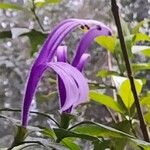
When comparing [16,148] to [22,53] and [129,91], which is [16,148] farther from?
[22,53]

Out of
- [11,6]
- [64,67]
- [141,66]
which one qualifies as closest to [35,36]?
[11,6]

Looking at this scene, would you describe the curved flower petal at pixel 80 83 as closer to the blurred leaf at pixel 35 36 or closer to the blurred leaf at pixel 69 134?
the blurred leaf at pixel 69 134

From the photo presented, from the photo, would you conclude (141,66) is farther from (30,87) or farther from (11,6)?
(30,87)

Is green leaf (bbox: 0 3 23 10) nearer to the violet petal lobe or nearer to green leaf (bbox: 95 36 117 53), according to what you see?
green leaf (bbox: 95 36 117 53)

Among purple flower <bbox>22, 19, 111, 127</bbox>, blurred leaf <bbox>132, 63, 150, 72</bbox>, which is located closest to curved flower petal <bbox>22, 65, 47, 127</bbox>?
purple flower <bbox>22, 19, 111, 127</bbox>

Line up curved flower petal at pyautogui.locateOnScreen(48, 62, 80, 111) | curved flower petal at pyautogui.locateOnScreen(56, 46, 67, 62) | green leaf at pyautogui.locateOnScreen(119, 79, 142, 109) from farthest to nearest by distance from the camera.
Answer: green leaf at pyautogui.locateOnScreen(119, 79, 142, 109)
curved flower petal at pyautogui.locateOnScreen(56, 46, 67, 62)
curved flower petal at pyautogui.locateOnScreen(48, 62, 80, 111)

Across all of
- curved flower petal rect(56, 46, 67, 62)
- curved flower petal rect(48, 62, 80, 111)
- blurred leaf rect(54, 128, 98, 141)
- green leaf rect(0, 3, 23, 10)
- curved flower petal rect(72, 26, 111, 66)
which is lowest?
blurred leaf rect(54, 128, 98, 141)

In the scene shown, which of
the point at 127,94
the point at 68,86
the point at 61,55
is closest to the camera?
the point at 68,86

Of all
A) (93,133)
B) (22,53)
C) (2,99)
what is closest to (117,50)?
(93,133)
